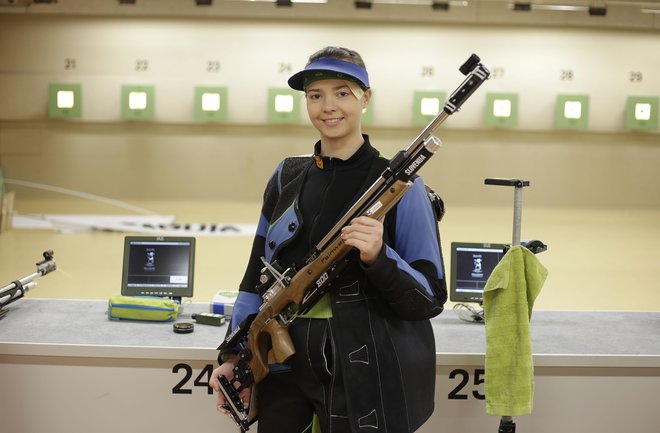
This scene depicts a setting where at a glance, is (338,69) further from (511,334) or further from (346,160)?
(511,334)

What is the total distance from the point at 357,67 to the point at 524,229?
5341mm

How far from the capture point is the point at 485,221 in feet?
23.7

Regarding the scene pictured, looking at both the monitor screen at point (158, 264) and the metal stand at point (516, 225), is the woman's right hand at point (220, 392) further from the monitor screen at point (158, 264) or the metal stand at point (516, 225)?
the monitor screen at point (158, 264)

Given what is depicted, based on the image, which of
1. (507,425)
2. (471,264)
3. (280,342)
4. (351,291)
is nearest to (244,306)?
(280,342)

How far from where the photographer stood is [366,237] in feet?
5.46

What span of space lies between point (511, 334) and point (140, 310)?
1.21 m

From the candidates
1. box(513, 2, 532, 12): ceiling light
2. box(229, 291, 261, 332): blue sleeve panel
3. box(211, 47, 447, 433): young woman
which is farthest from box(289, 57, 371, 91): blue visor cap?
box(513, 2, 532, 12): ceiling light

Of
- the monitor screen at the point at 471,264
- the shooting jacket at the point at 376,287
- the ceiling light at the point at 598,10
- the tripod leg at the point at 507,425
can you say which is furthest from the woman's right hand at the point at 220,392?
the ceiling light at the point at 598,10

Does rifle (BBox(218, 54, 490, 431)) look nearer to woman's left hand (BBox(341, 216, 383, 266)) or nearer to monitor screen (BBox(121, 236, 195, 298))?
woman's left hand (BBox(341, 216, 383, 266))

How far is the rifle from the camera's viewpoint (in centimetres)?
167

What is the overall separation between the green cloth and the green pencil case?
3.46ft

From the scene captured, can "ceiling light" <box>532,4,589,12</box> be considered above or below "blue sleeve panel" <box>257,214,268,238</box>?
above

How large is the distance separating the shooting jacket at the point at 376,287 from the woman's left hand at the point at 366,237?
0.06 ft

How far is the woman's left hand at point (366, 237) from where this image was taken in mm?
1664
